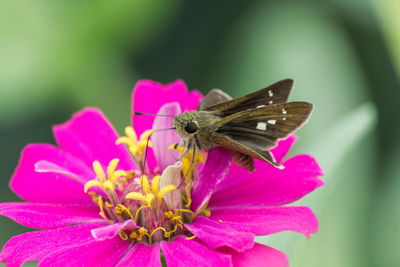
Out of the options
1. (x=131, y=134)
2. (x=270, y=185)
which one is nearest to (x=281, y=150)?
(x=270, y=185)

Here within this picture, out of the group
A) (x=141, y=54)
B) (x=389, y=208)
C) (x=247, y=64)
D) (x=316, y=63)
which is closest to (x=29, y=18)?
(x=141, y=54)

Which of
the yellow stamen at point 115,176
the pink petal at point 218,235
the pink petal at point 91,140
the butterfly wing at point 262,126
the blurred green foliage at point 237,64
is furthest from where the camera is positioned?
the blurred green foliage at point 237,64

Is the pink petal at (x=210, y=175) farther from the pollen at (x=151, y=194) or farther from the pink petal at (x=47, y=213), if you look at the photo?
the pink petal at (x=47, y=213)

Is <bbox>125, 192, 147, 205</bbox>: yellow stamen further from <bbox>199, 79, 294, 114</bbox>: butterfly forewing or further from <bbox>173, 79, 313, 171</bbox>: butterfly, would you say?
<bbox>199, 79, 294, 114</bbox>: butterfly forewing

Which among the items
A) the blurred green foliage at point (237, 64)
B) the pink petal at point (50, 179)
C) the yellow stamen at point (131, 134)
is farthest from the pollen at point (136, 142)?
the blurred green foliage at point (237, 64)

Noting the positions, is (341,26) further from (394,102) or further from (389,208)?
(389,208)

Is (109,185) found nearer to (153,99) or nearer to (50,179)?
(50,179)
